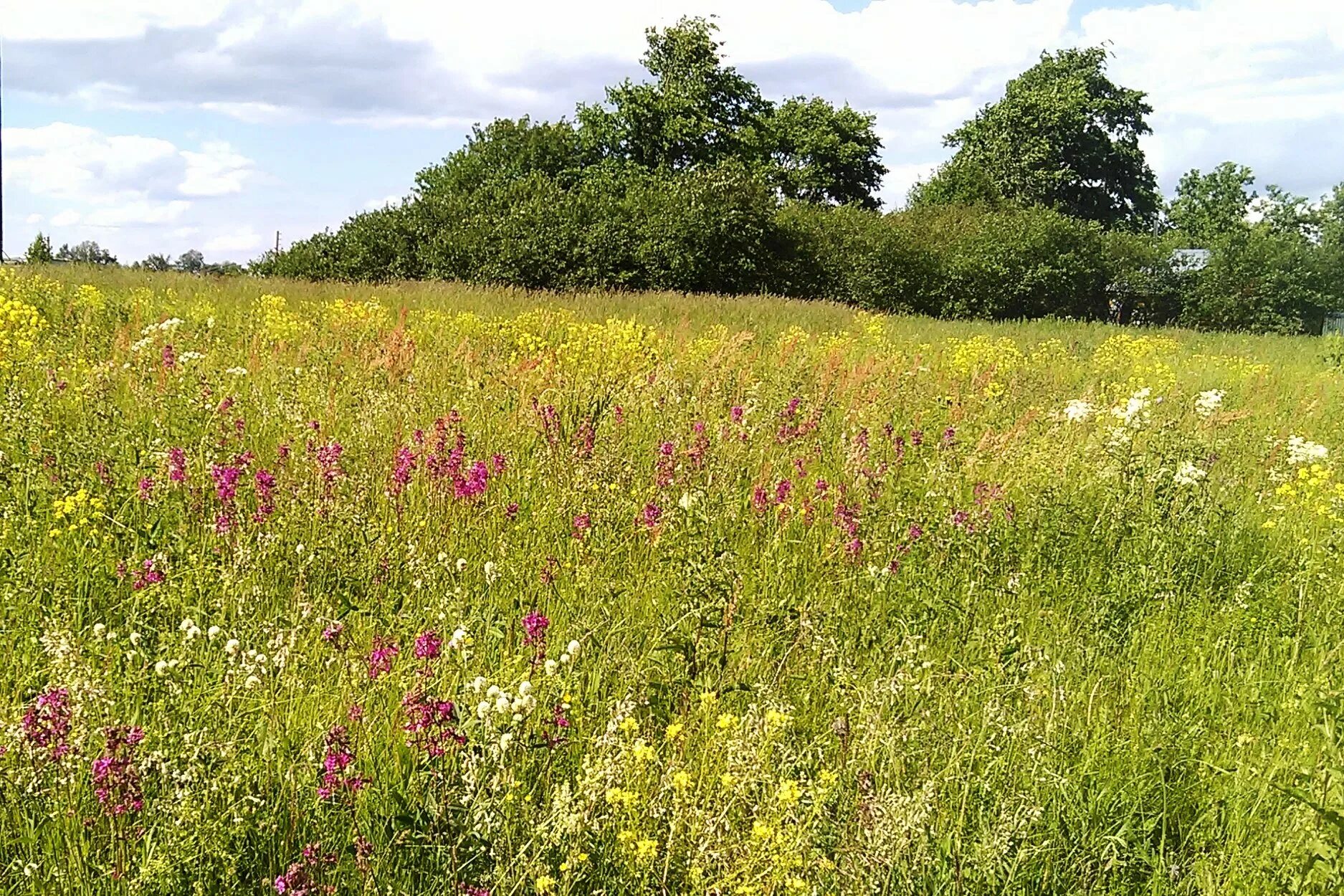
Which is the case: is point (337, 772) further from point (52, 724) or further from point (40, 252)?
point (40, 252)

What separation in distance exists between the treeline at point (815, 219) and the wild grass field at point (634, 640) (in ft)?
45.7

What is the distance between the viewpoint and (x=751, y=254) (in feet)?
79.6

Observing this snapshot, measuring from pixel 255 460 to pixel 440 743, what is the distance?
2548 mm

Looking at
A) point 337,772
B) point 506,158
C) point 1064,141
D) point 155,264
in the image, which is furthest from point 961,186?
point 337,772

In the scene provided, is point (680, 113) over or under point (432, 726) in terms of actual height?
over

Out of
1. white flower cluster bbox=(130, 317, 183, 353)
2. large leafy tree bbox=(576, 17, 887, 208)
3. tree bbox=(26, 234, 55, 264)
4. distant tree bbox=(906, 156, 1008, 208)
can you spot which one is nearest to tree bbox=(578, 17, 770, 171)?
large leafy tree bbox=(576, 17, 887, 208)

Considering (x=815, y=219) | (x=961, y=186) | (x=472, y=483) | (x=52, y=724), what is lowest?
(x=52, y=724)

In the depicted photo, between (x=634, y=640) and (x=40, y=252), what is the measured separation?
598 inches

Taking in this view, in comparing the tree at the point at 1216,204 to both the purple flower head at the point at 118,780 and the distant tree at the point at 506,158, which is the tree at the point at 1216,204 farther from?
the purple flower head at the point at 118,780

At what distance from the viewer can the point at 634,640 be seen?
306 centimetres

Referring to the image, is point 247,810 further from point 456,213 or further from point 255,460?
point 456,213

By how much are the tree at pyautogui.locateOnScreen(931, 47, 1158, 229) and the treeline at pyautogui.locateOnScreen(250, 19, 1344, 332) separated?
91 mm

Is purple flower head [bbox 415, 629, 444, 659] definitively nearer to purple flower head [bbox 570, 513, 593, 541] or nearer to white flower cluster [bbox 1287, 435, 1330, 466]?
purple flower head [bbox 570, 513, 593, 541]

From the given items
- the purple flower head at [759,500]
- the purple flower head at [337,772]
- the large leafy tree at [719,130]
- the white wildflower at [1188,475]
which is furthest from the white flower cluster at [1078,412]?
the large leafy tree at [719,130]
